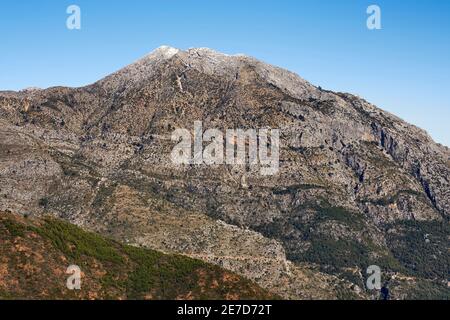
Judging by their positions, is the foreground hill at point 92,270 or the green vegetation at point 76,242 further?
the green vegetation at point 76,242

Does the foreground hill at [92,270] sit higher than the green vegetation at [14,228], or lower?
lower

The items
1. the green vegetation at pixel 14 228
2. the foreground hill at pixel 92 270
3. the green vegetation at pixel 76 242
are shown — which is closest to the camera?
the foreground hill at pixel 92 270

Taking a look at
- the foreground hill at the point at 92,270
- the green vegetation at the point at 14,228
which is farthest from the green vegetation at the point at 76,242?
the green vegetation at the point at 14,228

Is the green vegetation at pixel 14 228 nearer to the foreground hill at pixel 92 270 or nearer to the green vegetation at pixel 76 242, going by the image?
the foreground hill at pixel 92 270

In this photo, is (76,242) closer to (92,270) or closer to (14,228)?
(92,270)

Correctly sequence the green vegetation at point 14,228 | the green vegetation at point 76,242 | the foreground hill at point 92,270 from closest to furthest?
1. the foreground hill at point 92,270
2. the green vegetation at point 14,228
3. the green vegetation at point 76,242

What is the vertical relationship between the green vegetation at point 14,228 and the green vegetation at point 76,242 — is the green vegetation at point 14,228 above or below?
above

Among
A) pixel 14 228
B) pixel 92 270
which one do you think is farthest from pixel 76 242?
pixel 14 228
